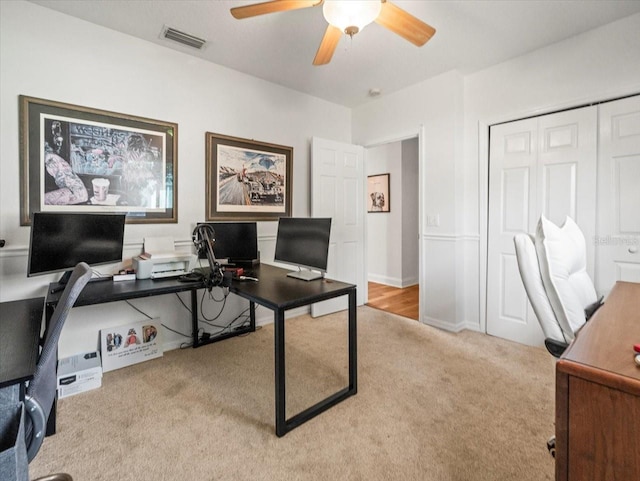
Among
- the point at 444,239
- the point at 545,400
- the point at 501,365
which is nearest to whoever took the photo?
the point at 545,400

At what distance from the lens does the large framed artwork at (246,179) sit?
299 centimetres

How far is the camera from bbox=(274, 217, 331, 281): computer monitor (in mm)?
2115

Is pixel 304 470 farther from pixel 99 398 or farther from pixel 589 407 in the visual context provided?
pixel 99 398

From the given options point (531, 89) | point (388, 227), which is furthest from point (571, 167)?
point (388, 227)

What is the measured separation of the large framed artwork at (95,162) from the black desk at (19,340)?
2.96ft

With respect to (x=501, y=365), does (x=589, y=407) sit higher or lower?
higher

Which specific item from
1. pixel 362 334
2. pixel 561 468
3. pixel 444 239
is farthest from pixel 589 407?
pixel 444 239

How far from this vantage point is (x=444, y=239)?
323cm

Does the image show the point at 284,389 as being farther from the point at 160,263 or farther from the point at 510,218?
the point at 510,218

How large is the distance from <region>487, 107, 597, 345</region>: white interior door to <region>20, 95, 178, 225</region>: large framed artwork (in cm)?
301

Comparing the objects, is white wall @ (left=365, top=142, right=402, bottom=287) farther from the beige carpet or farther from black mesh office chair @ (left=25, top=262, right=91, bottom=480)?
black mesh office chair @ (left=25, top=262, right=91, bottom=480)

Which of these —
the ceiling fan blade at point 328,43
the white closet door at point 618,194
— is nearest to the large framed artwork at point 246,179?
the ceiling fan blade at point 328,43

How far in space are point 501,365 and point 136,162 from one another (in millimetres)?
3305

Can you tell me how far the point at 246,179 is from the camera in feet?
10.5
